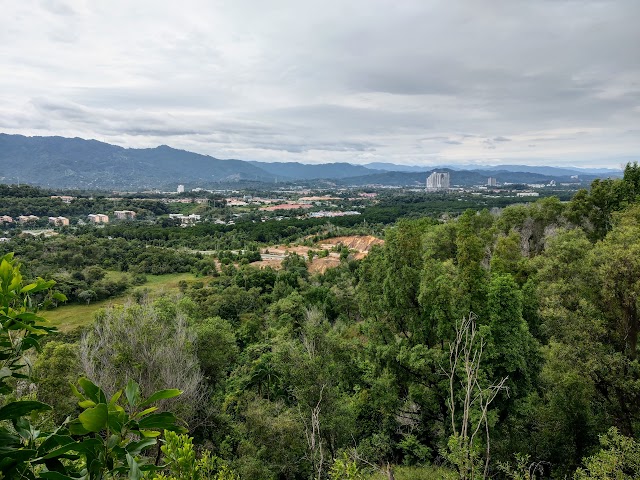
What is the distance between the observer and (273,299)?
2944 centimetres

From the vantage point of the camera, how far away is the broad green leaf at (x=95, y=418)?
1.27 metres

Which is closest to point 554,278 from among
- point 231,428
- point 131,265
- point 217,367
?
point 231,428

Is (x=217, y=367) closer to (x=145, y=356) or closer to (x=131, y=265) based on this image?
(x=145, y=356)

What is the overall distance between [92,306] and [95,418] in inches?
1407

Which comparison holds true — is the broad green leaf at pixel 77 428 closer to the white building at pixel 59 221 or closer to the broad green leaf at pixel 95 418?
the broad green leaf at pixel 95 418

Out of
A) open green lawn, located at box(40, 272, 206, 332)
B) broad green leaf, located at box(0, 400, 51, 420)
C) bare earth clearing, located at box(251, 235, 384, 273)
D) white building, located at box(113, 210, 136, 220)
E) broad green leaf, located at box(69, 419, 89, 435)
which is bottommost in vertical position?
open green lawn, located at box(40, 272, 206, 332)

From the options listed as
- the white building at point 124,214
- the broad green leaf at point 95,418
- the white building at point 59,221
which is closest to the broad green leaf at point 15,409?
the broad green leaf at point 95,418

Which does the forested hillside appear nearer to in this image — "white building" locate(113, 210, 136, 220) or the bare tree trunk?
the bare tree trunk

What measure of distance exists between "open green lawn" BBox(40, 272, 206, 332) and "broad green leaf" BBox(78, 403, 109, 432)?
2585cm

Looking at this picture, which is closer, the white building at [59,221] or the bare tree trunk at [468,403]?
the bare tree trunk at [468,403]

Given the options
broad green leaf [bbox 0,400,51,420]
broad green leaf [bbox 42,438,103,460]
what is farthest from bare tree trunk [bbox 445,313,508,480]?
broad green leaf [bbox 0,400,51,420]

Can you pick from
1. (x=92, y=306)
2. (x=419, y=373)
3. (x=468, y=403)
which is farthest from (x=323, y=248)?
(x=468, y=403)

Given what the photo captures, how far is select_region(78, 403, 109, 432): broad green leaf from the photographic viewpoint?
4.18 feet

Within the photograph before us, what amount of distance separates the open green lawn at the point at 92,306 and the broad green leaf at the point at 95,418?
84.8 feet
